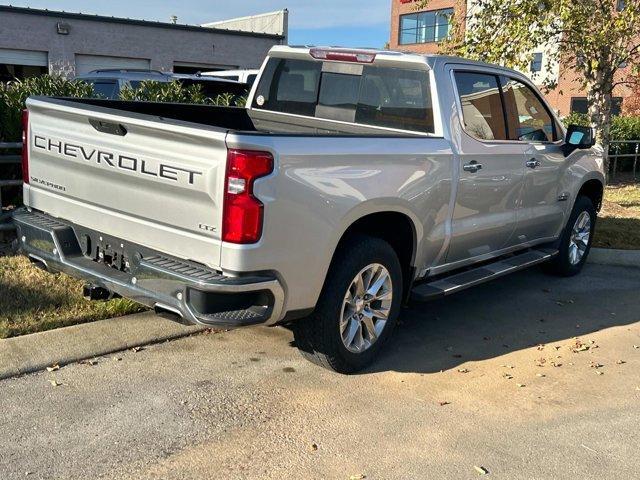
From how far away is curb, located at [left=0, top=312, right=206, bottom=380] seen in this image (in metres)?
4.21

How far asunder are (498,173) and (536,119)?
113 centimetres

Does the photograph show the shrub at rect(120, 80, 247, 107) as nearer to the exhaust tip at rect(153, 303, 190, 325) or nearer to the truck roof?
the truck roof

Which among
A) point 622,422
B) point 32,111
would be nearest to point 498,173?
point 622,422

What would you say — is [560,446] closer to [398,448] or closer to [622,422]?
[622,422]

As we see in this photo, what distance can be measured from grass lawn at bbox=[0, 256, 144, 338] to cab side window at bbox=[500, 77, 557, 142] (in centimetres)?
332

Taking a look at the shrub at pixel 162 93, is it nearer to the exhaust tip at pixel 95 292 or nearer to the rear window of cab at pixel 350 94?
the rear window of cab at pixel 350 94

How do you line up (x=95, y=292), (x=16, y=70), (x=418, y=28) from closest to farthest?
(x=95, y=292) < (x=16, y=70) < (x=418, y=28)

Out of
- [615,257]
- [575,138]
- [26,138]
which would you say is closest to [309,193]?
[26,138]

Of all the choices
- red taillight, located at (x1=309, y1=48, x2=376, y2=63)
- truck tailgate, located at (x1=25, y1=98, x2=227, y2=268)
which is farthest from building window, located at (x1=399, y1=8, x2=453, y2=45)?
truck tailgate, located at (x1=25, y1=98, x2=227, y2=268)

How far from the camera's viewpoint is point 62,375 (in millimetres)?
4145

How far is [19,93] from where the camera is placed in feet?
21.6

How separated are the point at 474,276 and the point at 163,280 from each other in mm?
2553

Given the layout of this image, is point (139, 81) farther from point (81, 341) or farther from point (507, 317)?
point (507, 317)

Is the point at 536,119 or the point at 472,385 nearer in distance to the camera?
the point at 472,385
